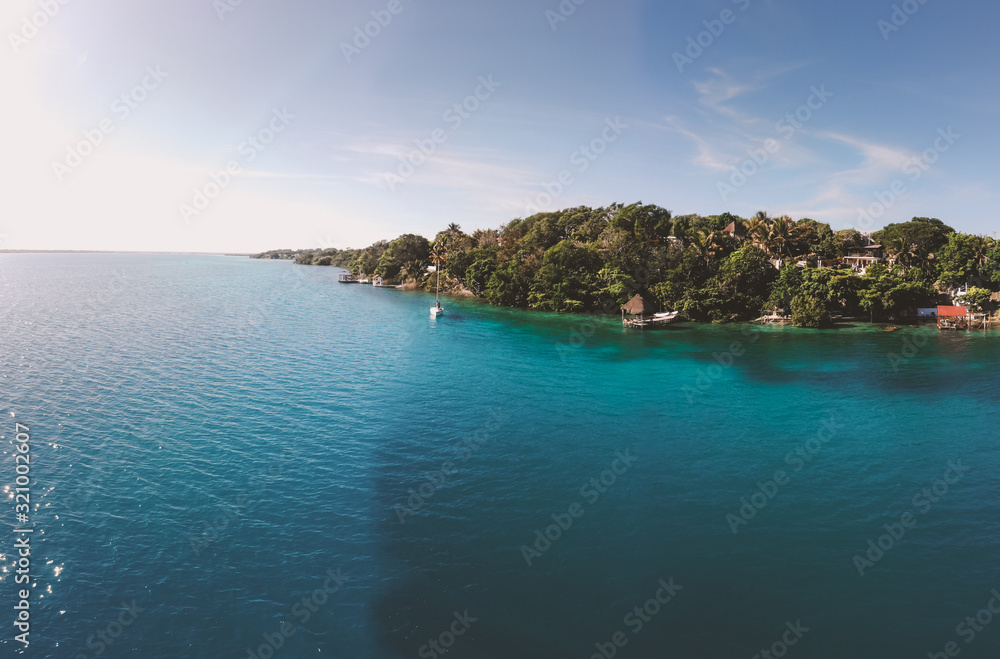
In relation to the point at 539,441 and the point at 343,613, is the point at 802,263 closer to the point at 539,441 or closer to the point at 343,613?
the point at 539,441

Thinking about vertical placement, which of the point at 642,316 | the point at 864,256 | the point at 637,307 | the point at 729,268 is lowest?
the point at 642,316

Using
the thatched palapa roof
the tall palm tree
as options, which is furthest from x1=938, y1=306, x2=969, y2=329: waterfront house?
the thatched palapa roof

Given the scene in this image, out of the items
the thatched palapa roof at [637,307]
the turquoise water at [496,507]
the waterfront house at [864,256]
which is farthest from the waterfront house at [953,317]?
the thatched palapa roof at [637,307]

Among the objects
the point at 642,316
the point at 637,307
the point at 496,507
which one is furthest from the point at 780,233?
the point at 496,507

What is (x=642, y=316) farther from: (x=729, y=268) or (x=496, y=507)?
(x=496, y=507)

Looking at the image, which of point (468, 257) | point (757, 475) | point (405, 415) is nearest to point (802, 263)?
point (468, 257)
